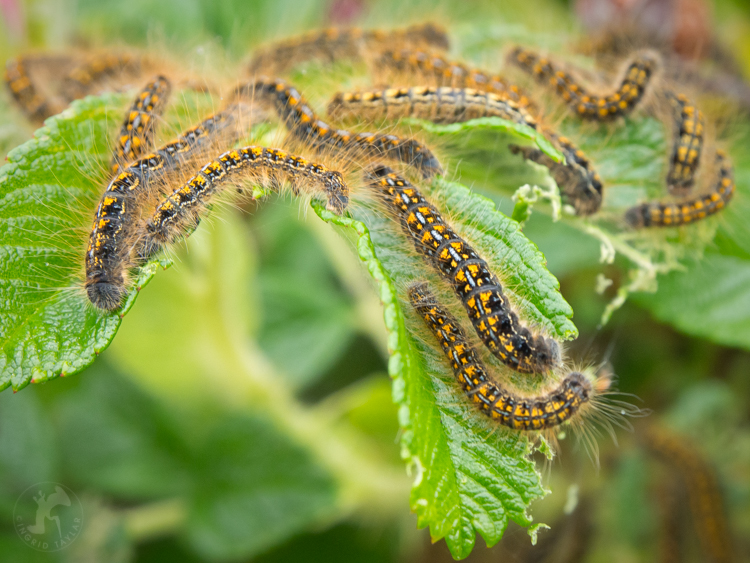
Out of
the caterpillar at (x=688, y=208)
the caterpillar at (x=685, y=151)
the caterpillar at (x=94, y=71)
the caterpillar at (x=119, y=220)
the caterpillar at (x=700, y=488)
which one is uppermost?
the caterpillar at (x=94, y=71)

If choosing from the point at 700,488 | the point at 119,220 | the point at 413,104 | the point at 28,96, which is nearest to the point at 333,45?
the point at 413,104

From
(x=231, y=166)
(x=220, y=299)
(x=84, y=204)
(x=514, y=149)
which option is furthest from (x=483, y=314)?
(x=220, y=299)

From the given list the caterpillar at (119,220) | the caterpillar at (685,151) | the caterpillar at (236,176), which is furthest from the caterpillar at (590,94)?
the caterpillar at (119,220)

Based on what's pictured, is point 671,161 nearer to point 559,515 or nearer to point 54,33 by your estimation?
point 559,515

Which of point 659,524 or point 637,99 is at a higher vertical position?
point 637,99

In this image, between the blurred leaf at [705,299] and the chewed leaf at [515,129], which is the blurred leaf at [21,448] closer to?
the chewed leaf at [515,129]

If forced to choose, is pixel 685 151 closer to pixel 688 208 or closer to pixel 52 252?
pixel 688 208
